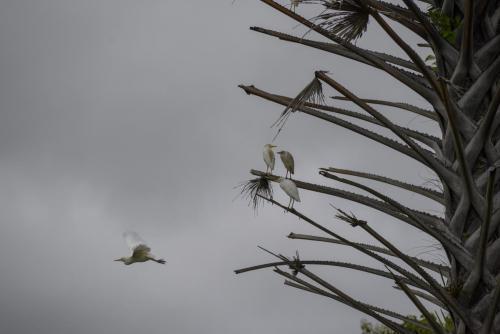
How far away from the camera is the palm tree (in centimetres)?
288

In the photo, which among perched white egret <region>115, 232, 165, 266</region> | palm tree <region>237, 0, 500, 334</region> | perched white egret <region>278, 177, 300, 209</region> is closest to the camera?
palm tree <region>237, 0, 500, 334</region>

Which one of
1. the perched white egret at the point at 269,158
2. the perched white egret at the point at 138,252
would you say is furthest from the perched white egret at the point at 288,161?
the perched white egret at the point at 138,252

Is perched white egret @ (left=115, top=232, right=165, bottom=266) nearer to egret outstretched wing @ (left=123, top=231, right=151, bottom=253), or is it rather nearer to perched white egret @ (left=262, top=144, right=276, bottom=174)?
egret outstretched wing @ (left=123, top=231, right=151, bottom=253)

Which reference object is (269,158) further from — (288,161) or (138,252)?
(138,252)

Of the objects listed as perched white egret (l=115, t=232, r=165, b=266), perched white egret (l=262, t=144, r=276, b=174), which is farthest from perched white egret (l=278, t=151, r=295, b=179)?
perched white egret (l=115, t=232, r=165, b=266)

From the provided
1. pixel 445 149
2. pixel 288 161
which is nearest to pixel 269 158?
pixel 288 161

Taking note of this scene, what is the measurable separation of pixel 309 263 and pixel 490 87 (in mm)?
1299

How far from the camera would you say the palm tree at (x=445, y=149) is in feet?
9.46

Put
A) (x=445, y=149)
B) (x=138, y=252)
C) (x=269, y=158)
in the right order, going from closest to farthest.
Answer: (x=445, y=149) → (x=269, y=158) → (x=138, y=252)

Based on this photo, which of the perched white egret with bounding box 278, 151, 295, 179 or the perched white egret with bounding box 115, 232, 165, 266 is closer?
the perched white egret with bounding box 278, 151, 295, 179

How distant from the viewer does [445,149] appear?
3.26 m

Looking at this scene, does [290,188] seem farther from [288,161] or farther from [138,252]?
[138,252]

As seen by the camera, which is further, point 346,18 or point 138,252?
point 138,252

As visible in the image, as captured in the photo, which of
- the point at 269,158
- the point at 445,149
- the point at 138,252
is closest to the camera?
the point at 445,149
